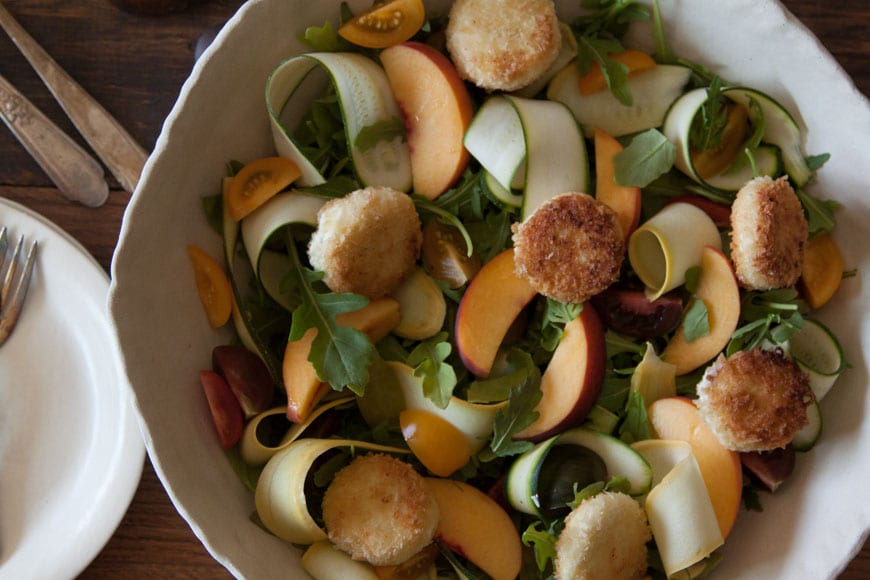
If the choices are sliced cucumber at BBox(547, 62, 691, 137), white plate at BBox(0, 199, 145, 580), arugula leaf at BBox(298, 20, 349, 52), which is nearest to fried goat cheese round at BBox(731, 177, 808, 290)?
sliced cucumber at BBox(547, 62, 691, 137)

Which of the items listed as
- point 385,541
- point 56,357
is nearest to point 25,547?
point 56,357

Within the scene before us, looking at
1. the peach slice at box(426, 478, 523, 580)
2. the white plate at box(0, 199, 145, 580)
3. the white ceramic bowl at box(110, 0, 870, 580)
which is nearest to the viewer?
the white ceramic bowl at box(110, 0, 870, 580)

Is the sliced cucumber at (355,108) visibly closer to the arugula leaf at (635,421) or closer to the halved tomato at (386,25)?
the halved tomato at (386,25)

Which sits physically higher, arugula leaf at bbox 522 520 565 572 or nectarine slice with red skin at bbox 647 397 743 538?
nectarine slice with red skin at bbox 647 397 743 538

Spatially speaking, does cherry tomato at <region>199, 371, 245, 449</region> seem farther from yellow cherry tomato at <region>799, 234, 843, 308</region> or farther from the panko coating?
yellow cherry tomato at <region>799, 234, 843, 308</region>

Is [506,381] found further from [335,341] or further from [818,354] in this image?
[818,354]

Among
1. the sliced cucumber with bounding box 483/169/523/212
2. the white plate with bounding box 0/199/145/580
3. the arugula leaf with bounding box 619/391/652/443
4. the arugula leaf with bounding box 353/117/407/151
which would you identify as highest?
the arugula leaf with bounding box 353/117/407/151

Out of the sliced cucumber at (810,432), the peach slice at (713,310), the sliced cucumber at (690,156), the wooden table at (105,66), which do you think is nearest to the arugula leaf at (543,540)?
the peach slice at (713,310)
